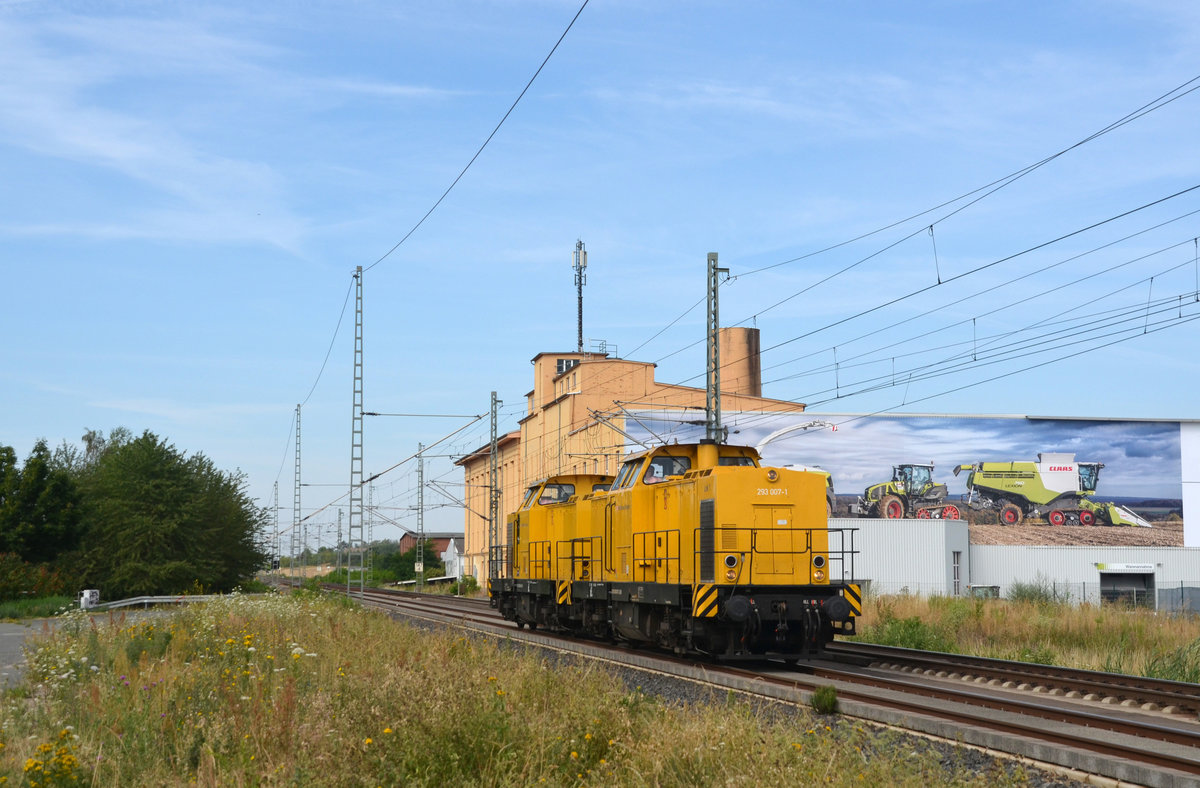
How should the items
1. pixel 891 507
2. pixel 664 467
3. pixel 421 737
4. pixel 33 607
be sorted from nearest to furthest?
pixel 421 737 < pixel 664 467 < pixel 33 607 < pixel 891 507

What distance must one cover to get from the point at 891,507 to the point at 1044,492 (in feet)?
30.0

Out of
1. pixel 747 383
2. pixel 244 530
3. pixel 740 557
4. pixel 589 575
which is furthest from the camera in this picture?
pixel 747 383

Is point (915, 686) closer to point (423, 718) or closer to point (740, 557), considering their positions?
point (740, 557)

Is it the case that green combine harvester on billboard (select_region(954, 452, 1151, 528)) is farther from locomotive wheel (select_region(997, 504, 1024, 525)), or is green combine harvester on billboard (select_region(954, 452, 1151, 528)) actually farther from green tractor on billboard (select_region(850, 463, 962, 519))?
green tractor on billboard (select_region(850, 463, 962, 519))

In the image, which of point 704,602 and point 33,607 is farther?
point 33,607

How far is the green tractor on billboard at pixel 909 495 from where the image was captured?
61594 mm

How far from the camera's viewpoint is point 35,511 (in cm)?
4216

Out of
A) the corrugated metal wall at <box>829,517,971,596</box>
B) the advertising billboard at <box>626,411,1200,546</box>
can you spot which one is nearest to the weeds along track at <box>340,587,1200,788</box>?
the corrugated metal wall at <box>829,517,971,596</box>

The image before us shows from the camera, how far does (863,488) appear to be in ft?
201

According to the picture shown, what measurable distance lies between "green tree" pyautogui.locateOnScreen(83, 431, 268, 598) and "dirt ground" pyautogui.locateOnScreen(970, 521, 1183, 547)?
40.0 meters

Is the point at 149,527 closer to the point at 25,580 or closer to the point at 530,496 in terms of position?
the point at 25,580

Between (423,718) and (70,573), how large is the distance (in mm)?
41751

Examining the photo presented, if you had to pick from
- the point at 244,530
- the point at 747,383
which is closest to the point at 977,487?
the point at 747,383

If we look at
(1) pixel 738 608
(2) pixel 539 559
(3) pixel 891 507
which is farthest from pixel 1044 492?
(1) pixel 738 608
